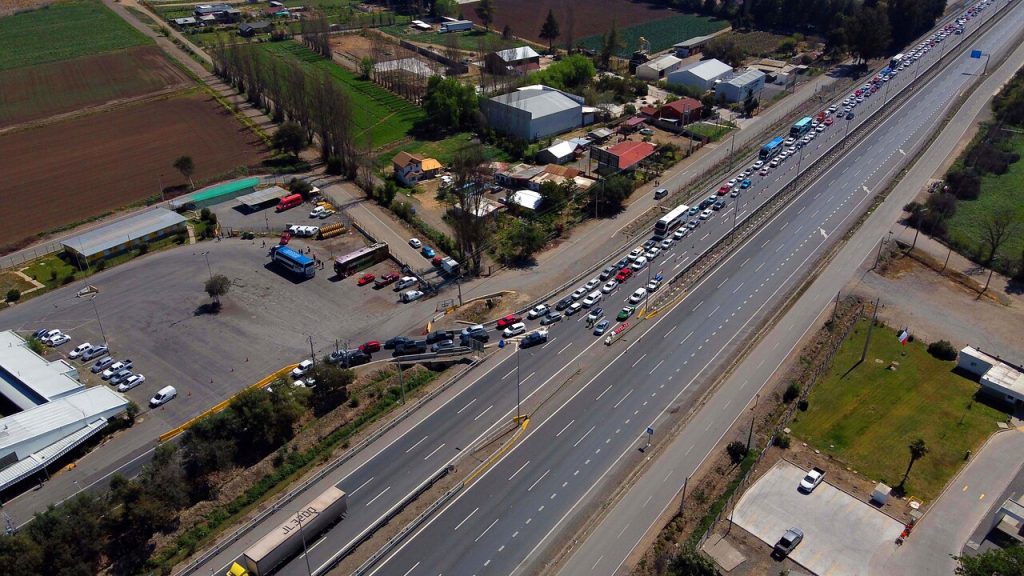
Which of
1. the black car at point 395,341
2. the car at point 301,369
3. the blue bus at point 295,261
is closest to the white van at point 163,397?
the car at point 301,369

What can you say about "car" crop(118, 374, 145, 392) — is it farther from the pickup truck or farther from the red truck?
the pickup truck

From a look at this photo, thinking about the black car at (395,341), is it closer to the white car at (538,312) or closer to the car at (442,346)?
the car at (442,346)

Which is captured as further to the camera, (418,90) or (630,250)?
(418,90)

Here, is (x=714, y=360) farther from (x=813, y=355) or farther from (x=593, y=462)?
(x=593, y=462)

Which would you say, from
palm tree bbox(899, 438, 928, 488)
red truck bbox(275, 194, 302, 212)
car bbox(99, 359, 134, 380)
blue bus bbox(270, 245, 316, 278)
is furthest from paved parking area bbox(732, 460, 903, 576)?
red truck bbox(275, 194, 302, 212)

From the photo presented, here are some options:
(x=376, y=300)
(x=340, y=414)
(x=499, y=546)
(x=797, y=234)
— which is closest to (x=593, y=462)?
(x=499, y=546)

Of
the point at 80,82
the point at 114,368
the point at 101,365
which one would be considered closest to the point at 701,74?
the point at 114,368
